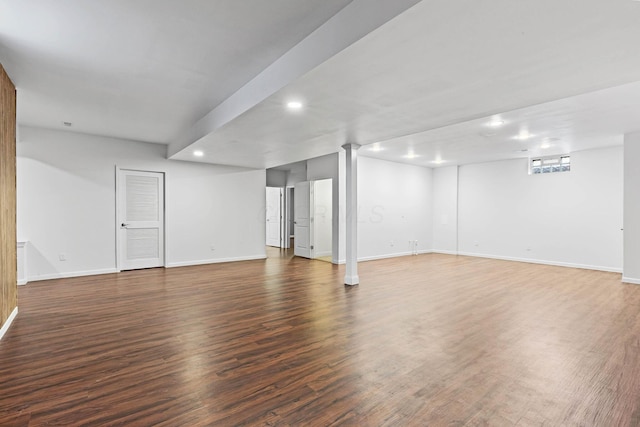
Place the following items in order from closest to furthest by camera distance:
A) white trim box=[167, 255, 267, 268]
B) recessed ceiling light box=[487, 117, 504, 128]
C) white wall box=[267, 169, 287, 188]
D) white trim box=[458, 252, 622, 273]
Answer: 1. recessed ceiling light box=[487, 117, 504, 128]
2. white trim box=[458, 252, 622, 273]
3. white trim box=[167, 255, 267, 268]
4. white wall box=[267, 169, 287, 188]

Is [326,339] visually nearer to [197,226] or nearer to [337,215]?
[337,215]

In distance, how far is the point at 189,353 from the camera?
2775 mm

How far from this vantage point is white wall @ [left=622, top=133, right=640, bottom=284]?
18.0 ft

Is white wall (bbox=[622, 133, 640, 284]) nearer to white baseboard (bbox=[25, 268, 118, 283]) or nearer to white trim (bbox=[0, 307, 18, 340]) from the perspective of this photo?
white trim (bbox=[0, 307, 18, 340])

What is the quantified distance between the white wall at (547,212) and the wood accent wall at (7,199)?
31.9 feet

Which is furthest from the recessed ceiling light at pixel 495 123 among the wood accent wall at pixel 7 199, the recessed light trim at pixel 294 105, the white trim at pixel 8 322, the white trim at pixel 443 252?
the white trim at pixel 8 322

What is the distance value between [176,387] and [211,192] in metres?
6.01

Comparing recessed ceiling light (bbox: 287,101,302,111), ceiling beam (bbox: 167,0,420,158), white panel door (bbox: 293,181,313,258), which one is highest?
ceiling beam (bbox: 167,0,420,158)

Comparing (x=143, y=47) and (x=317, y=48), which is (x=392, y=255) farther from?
(x=143, y=47)

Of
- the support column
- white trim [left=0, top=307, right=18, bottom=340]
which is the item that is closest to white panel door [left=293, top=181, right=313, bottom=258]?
the support column

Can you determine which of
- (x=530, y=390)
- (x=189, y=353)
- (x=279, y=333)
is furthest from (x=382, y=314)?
(x=189, y=353)

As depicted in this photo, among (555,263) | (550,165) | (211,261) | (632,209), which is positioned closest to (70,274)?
(211,261)

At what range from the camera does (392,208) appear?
879cm

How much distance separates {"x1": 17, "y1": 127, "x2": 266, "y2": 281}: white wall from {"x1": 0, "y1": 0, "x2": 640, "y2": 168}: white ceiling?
4.01 feet
